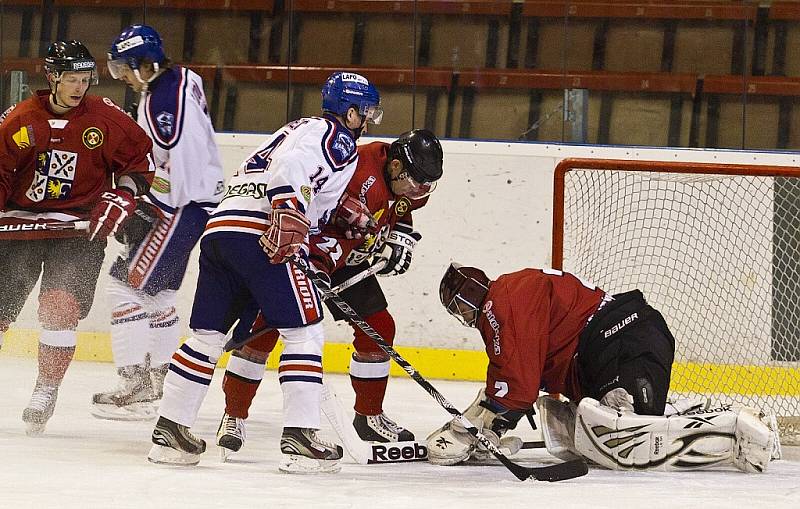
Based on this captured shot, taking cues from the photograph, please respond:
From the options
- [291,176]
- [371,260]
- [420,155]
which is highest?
[420,155]

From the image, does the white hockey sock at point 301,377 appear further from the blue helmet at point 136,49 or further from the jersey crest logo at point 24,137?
the blue helmet at point 136,49

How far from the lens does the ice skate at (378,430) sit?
12.5 ft

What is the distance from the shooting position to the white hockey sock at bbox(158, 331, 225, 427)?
3.23m

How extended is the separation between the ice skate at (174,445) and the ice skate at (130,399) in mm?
908

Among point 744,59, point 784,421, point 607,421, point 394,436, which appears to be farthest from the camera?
point 744,59

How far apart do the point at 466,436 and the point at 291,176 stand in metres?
0.88

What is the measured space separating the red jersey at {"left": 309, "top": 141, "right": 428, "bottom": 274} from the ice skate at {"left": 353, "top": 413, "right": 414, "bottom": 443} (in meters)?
0.50

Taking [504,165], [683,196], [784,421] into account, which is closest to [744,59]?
[683,196]

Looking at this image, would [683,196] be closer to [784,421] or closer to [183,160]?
[784,421]

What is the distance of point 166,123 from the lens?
4.23m

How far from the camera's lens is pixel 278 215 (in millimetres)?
3119

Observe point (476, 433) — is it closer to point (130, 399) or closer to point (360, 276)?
point (360, 276)

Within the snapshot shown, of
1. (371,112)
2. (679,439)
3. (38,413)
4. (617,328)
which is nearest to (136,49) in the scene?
(371,112)

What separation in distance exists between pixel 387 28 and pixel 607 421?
291 centimetres
